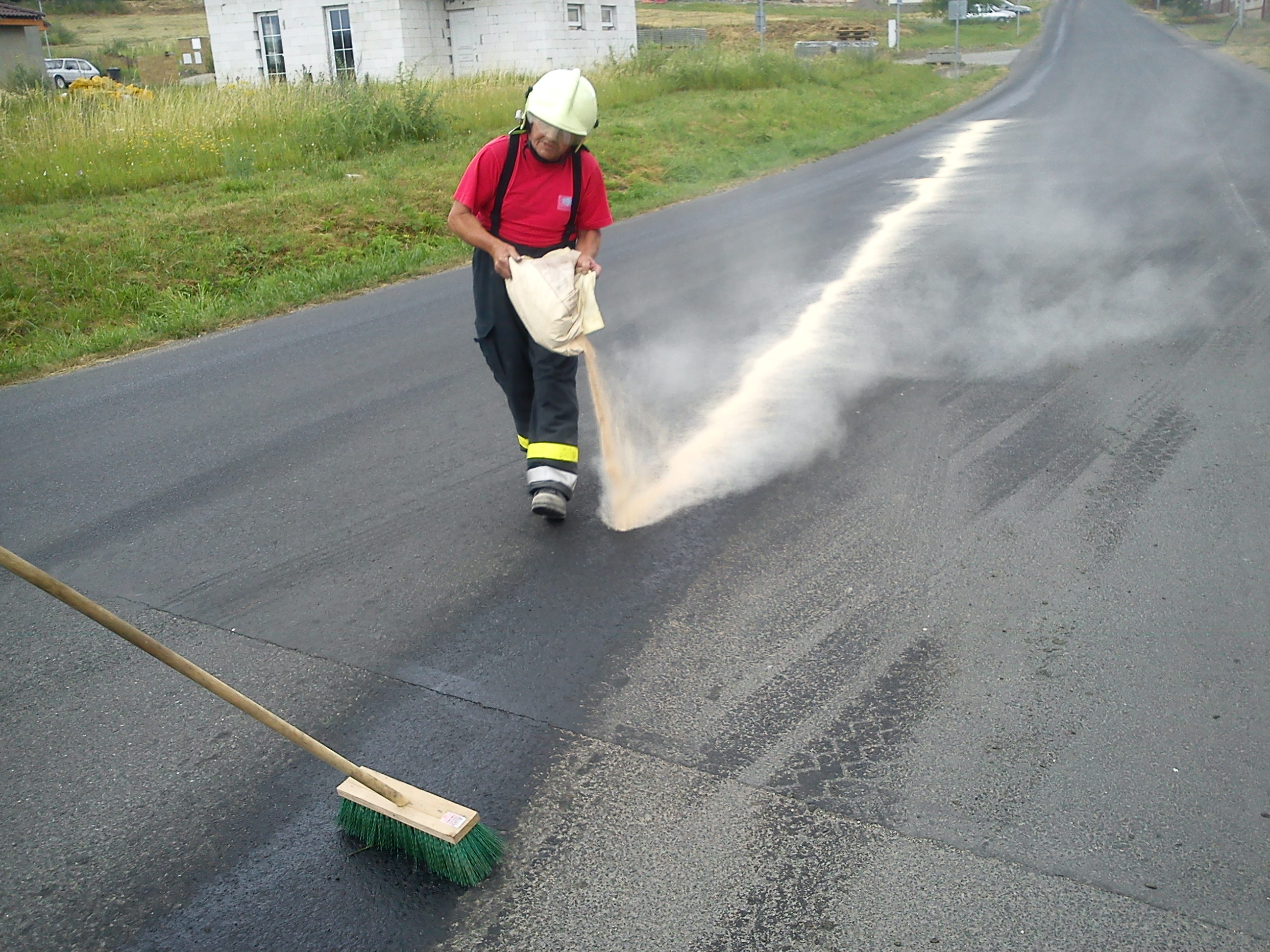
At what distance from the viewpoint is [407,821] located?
8.74 ft

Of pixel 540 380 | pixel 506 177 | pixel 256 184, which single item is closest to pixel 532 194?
pixel 506 177

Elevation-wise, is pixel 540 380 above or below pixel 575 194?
below

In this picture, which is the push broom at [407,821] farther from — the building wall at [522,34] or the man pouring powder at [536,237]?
the building wall at [522,34]

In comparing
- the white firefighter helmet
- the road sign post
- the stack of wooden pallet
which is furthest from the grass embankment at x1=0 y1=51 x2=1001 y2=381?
the stack of wooden pallet

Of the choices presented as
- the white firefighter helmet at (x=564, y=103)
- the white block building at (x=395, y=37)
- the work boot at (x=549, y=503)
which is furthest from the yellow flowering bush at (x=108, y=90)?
the work boot at (x=549, y=503)

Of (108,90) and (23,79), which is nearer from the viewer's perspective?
(108,90)

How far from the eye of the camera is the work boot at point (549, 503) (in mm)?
4641

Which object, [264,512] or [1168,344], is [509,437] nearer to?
[264,512]

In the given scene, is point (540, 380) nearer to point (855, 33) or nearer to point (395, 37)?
point (395, 37)

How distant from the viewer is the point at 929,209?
12.3 metres

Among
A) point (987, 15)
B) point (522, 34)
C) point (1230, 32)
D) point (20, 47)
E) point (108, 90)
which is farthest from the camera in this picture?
point (987, 15)

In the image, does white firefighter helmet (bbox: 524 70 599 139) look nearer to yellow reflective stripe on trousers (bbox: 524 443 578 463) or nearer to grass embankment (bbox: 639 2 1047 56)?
yellow reflective stripe on trousers (bbox: 524 443 578 463)

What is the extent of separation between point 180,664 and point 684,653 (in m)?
1.81

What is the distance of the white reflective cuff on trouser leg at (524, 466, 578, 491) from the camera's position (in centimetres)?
466
